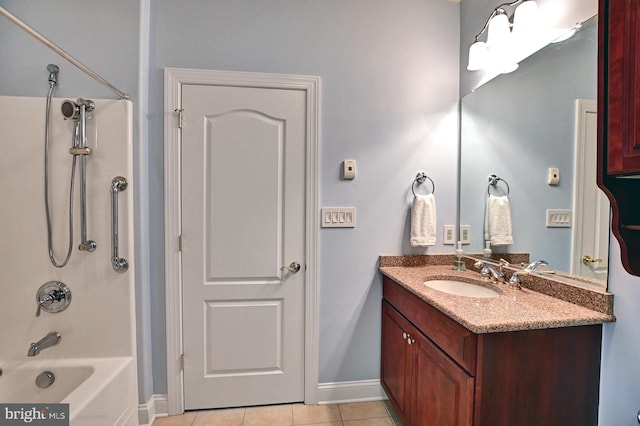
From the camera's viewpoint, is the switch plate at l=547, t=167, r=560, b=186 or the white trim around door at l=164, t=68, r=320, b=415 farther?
the white trim around door at l=164, t=68, r=320, b=415

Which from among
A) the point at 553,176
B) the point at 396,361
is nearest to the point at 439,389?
the point at 396,361

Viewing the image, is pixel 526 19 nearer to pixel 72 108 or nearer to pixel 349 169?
pixel 349 169

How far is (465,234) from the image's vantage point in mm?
2004

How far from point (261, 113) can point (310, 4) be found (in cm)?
78

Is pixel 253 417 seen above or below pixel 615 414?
below

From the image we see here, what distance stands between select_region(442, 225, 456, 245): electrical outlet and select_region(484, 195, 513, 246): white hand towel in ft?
0.80

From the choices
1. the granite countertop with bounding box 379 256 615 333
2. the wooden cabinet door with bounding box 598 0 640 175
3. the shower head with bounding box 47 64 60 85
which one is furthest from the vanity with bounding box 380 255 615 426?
the shower head with bounding box 47 64 60 85

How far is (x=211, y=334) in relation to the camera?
6.15 ft

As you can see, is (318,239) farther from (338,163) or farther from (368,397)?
(368,397)

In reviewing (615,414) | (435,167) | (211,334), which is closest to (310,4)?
(435,167)

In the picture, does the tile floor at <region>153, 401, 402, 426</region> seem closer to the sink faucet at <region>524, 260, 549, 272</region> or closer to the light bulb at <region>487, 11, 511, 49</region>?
the sink faucet at <region>524, 260, 549, 272</region>

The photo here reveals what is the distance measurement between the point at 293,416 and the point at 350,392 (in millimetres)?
404

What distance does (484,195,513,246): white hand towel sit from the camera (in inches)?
66.1

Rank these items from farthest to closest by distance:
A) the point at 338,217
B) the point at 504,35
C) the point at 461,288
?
the point at 338,217, the point at 461,288, the point at 504,35
